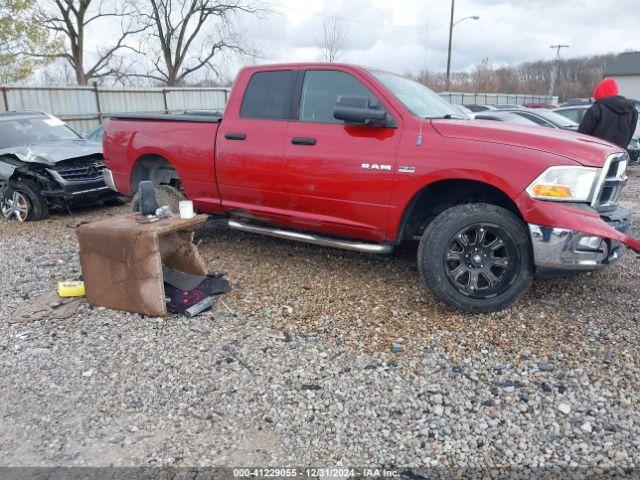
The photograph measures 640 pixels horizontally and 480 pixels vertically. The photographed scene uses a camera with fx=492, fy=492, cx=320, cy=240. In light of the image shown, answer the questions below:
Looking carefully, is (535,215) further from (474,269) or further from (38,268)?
(38,268)

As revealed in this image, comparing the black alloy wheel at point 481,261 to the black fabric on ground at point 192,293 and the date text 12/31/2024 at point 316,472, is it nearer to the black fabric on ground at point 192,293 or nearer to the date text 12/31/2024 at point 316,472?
the date text 12/31/2024 at point 316,472

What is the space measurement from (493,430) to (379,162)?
7.30 feet

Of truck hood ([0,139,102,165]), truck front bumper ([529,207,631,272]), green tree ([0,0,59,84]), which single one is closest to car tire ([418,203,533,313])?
truck front bumper ([529,207,631,272])

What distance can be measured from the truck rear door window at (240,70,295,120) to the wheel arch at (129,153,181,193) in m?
1.29

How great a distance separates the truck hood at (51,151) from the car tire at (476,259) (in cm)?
610

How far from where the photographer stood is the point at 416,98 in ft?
14.9

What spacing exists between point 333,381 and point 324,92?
2.66 meters

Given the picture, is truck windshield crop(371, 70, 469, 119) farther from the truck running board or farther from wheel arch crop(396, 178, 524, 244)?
the truck running board

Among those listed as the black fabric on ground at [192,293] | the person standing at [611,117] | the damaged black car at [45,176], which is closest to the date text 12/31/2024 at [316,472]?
the black fabric on ground at [192,293]

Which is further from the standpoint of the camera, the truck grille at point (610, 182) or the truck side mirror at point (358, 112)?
the truck side mirror at point (358, 112)

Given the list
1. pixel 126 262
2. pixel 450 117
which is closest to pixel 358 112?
pixel 450 117

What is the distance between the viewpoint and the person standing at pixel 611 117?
6.51 metres

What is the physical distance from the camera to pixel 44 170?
750 cm

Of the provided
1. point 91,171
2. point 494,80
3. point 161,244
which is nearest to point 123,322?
point 161,244
